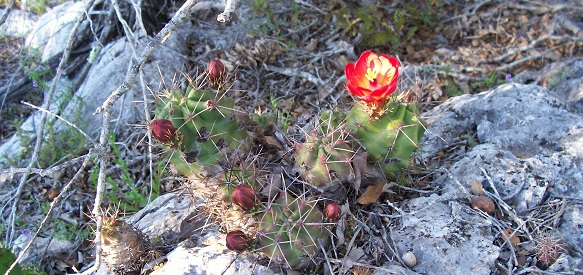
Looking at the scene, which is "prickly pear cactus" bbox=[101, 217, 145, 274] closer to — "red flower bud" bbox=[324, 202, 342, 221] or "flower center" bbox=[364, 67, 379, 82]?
"red flower bud" bbox=[324, 202, 342, 221]

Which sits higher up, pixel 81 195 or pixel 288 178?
pixel 288 178

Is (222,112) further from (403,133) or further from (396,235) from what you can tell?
(396,235)

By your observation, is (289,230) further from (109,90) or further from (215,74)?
(109,90)

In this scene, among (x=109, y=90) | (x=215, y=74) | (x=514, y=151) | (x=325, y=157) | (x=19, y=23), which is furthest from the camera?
(x=19, y=23)

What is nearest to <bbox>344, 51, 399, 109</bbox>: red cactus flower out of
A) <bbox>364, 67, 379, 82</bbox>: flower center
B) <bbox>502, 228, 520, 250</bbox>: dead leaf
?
<bbox>364, 67, 379, 82</bbox>: flower center

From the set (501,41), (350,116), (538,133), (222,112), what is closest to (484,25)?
(501,41)

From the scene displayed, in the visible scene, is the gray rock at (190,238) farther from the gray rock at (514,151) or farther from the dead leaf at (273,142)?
the gray rock at (514,151)

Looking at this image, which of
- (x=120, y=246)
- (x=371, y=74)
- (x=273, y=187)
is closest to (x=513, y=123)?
(x=371, y=74)
